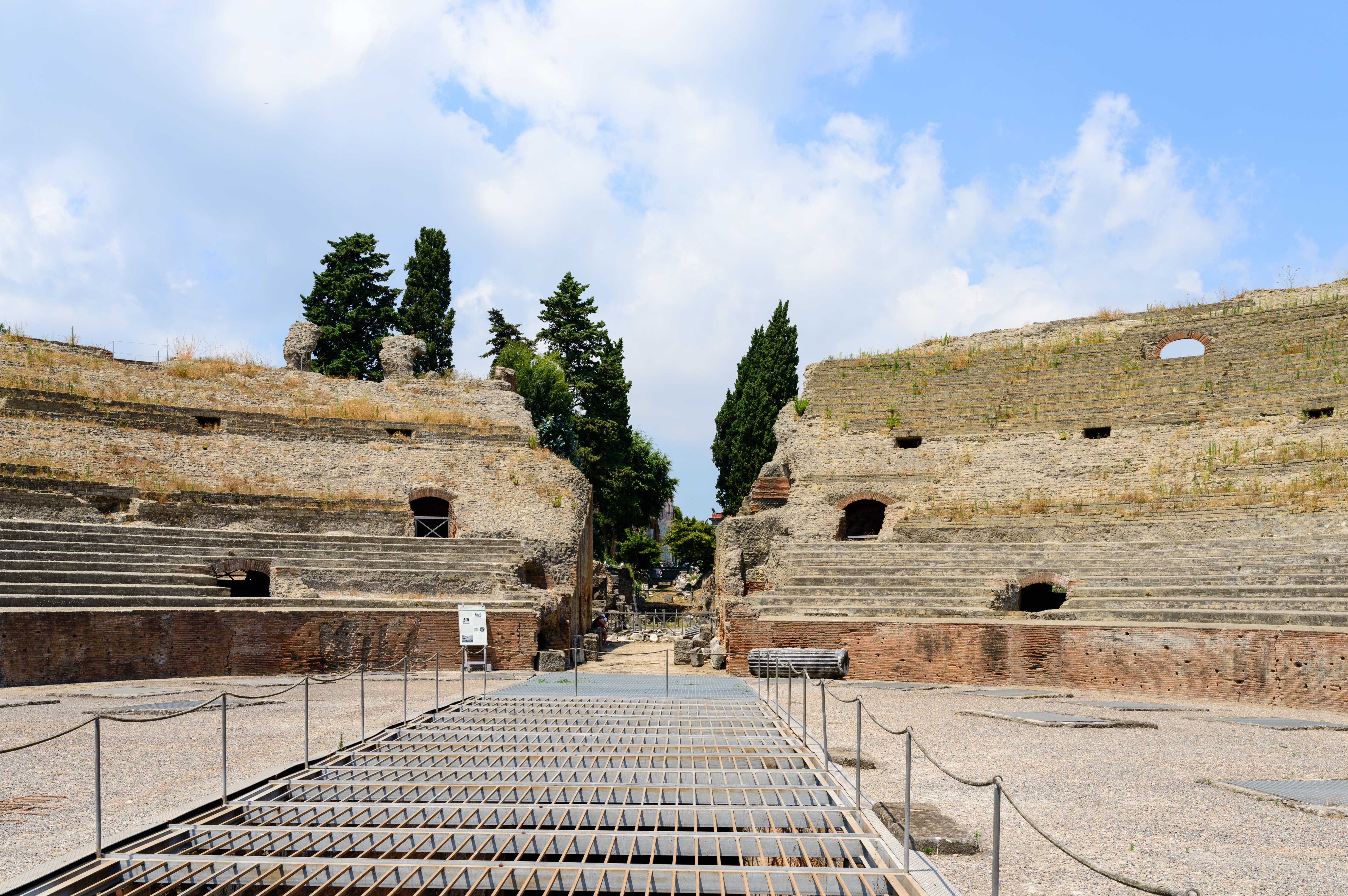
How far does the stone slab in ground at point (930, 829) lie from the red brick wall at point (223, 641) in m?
11.4

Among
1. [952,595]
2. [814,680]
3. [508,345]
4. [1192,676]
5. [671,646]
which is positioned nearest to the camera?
[1192,676]

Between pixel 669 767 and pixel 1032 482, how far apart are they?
17.3 meters

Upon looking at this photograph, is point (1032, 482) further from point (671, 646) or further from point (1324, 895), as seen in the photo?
point (1324, 895)

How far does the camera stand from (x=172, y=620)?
47.4 ft

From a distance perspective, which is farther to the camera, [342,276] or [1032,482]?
[342,276]

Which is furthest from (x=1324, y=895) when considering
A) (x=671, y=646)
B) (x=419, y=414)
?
(x=419, y=414)

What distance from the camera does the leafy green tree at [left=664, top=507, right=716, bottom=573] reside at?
1941 inches

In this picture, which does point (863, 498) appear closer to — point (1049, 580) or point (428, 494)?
point (1049, 580)

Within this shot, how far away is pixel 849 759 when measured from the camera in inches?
286

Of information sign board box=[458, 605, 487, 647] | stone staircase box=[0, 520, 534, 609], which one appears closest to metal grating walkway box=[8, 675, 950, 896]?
information sign board box=[458, 605, 487, 647]

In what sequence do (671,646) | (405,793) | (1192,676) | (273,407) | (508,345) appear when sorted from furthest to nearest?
(508,345)
(273,407)
(671,646)
(1192,676)
(405,793)

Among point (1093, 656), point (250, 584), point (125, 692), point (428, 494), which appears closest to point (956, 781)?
point (1093, 656)

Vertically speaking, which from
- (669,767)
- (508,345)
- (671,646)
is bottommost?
(671,646)

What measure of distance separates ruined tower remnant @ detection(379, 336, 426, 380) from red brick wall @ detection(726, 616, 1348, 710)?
19.2 metres
